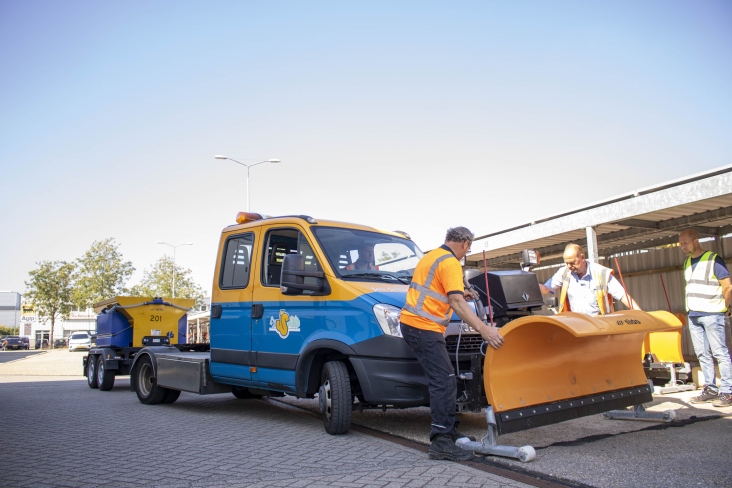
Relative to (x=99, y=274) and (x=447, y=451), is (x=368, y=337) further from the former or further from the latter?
(x=99, y=274)

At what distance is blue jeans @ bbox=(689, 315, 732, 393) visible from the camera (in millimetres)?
6477

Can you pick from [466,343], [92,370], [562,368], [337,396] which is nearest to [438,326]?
[466,343]

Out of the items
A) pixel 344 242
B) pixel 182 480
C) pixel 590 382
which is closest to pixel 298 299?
pixel 344 242

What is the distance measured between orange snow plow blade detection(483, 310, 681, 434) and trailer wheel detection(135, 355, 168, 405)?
5.87 m

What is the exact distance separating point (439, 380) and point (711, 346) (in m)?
4.17

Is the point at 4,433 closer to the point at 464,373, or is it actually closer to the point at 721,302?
the point at 464,373

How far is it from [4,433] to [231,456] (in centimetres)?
306

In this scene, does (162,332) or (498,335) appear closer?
(498,335)

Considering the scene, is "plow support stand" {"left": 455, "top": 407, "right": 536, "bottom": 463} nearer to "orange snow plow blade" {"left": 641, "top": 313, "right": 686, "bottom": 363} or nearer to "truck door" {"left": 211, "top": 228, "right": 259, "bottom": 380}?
"truck door" {"left": 211, "top": 228, "right": 259, "bottom": 380}

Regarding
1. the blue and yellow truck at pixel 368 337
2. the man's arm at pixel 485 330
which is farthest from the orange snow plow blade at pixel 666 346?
the man's arm at pixel 485 330

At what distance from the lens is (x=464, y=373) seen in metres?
4.81

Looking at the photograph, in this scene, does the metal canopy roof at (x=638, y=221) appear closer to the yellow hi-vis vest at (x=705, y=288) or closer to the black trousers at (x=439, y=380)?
the yellow hi-vis vest at (x=705, y=288)

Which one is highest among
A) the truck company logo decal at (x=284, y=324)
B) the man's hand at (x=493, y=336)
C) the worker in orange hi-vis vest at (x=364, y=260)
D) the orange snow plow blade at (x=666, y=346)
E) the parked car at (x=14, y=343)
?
the worker in orange hi-vis vest at (x=364, y=260)

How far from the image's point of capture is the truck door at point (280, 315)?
5.80m
